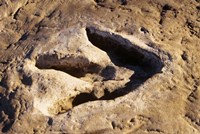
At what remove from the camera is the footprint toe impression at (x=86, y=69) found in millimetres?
4438

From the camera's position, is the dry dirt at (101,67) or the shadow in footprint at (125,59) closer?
the dry dirt at (101,67)

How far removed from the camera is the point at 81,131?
4.02m

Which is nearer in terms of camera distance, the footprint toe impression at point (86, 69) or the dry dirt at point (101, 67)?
the dry dirt at point (101, 67)

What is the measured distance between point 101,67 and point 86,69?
0.18 meters

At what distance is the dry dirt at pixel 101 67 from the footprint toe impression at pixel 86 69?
0.01 m

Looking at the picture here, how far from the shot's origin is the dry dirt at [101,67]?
4.08 meters

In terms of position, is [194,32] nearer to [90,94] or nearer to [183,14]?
[183,14]

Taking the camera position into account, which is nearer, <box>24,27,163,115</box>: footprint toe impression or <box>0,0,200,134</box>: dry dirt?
<box>0,0,200,134</box>: dry dirt

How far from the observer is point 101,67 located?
15.6 feet

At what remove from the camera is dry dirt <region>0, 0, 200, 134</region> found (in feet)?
13.4

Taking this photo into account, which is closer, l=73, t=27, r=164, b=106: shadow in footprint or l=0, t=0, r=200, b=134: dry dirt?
l=0, t=0, r=200, b=134: dry dirt

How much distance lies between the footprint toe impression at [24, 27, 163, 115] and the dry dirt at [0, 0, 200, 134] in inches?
0.4

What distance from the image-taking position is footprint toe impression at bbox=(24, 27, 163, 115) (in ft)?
14.6

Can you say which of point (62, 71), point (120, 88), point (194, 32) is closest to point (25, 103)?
point (62, 71)
